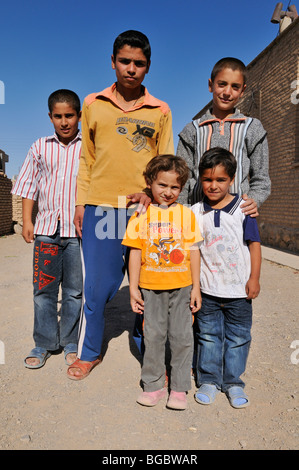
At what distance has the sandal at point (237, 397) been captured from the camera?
7.24 ft

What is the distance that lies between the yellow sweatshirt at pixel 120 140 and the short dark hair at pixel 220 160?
312 millimetres

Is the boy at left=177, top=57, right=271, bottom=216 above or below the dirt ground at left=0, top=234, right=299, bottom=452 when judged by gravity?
above

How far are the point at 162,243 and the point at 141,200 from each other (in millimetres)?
284

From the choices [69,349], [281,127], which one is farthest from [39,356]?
[281,127]

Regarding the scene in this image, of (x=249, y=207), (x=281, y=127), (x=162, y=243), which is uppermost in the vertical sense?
(x=281, y=127)

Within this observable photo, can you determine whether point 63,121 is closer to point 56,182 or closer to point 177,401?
point 56,182

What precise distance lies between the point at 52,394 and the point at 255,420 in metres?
1.21

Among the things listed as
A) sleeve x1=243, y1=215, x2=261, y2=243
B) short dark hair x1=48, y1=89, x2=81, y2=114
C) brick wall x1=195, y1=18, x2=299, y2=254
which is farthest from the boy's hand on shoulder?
brick wall x1=195, y1=18, x2=299, y2=254

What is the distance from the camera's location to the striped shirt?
2.71 metres

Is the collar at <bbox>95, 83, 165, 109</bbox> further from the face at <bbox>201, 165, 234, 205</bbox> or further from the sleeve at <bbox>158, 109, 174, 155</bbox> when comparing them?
the face at <bbox>201, 165, 234, 205</bbox>

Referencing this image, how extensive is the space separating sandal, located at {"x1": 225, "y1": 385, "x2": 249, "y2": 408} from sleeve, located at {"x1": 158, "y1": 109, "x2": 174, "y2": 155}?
1.53 m

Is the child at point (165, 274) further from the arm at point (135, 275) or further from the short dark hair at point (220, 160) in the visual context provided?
the short dark hair at point (220, 160)

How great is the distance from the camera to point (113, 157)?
2.37m

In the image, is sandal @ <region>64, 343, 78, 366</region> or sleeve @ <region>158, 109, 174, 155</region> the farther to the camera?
sandal @ <region>64, 343, 78, 366</region>
